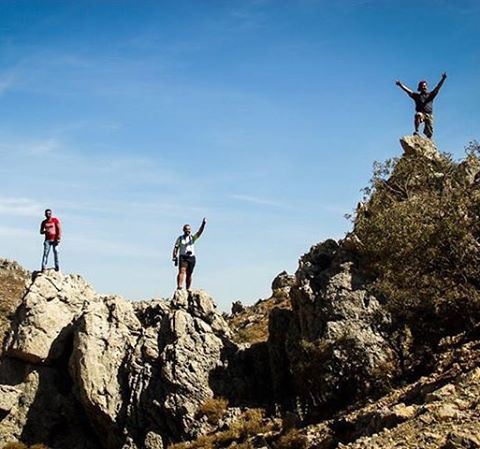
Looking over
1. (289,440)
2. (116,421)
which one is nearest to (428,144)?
(289,440)

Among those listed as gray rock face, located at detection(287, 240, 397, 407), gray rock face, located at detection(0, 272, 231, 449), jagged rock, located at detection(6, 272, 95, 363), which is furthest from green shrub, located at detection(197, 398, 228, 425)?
jagged rock, located at detection(6, 272, 95, 363)

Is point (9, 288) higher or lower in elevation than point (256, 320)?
higher

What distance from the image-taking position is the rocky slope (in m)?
21.9

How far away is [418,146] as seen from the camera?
32.8m

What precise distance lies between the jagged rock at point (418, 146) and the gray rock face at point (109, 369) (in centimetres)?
1471

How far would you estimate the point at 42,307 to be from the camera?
31922mm

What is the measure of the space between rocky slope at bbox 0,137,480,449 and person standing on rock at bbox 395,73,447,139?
2745 millimetres

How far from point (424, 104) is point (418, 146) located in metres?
3.62

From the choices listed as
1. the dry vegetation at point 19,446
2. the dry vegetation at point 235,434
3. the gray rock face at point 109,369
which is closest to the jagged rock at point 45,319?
the gray rock face at point 109,369

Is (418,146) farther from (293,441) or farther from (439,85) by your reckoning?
(293,441)

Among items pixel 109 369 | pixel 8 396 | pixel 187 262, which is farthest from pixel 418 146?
pixel 8 396

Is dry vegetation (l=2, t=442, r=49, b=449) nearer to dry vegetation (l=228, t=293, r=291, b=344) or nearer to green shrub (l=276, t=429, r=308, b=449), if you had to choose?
dry vegetation (l=228, t=293, r=291, b=344)

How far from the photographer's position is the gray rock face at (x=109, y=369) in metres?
26.9

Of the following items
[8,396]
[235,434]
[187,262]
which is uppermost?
[187,262]
